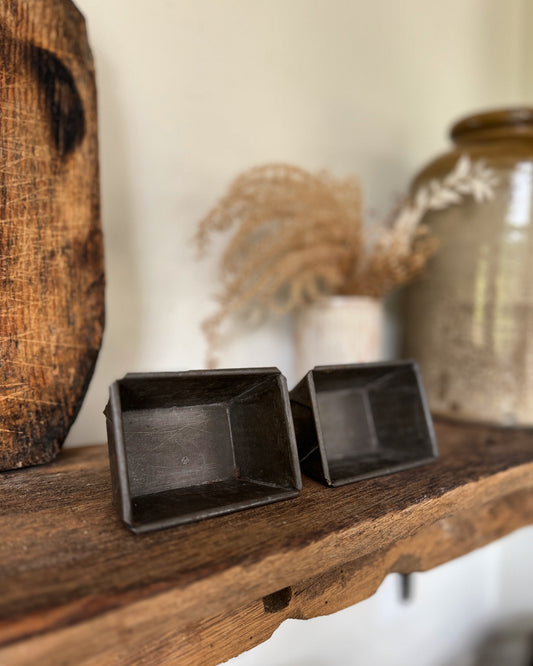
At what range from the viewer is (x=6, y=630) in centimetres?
26

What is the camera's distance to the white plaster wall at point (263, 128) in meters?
0.69

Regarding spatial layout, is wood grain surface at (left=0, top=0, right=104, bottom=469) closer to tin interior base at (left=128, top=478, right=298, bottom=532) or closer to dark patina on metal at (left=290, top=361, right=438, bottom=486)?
tin interior base at (left=128, top=478, right=298, bottom=532)

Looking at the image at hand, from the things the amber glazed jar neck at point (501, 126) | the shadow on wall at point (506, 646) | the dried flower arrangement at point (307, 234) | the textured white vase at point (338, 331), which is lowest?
the shadow on wall at point (506, 646)

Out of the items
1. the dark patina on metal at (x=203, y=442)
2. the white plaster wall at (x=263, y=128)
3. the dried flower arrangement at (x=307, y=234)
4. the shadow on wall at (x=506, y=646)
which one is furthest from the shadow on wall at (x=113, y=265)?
the shadow on wall at (x=506, y=646)

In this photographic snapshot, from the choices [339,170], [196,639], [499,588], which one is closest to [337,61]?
[339,170]

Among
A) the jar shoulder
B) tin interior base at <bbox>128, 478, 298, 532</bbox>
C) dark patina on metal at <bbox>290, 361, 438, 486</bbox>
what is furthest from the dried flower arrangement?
tin interior base at <bbox>128, 478, 298, 532</bbox>

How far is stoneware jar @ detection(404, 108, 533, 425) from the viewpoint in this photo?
Answer: 0.77 metres

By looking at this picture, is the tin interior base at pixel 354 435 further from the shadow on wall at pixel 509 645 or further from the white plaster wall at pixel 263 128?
the shadow on wall at pixel 509 645

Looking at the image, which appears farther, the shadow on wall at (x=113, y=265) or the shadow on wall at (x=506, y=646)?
the shadow on wall at (x=506, y=646)

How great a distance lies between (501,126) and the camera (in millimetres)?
816

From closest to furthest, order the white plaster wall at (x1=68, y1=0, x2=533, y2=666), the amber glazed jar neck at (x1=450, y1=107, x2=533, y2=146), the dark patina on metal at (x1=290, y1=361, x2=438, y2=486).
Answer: the dark patina on metal at (x1=290, y1=361, x2=438, y2=486), the white plaster wall at (x1=68, y1=0, x2=533, y2=666), the amber glazed jar neck at (x1=450, y1=107, x2=533, y2=146)

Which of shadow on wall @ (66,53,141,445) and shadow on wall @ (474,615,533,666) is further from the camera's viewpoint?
shadow on wall @ (474,615,533,666)

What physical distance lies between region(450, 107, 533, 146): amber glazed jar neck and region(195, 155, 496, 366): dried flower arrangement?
8 cm

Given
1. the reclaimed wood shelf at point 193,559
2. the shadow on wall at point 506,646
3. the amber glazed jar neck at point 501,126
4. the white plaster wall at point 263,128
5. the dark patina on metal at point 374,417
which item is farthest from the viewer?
the shadow on wall at point 506,646
